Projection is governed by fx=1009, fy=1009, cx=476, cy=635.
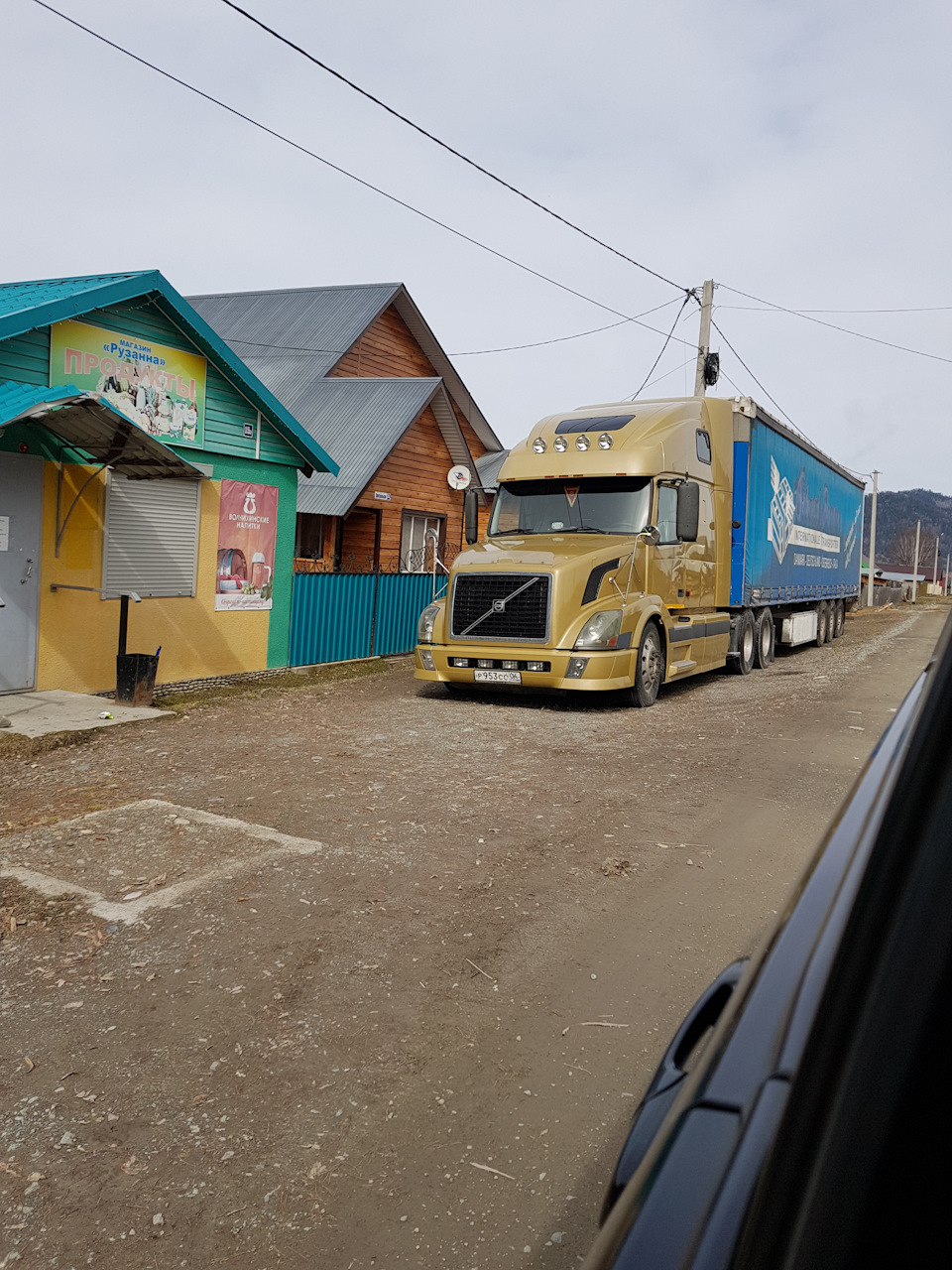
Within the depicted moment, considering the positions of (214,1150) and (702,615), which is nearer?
(214,1150)

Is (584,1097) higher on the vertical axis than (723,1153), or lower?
lower

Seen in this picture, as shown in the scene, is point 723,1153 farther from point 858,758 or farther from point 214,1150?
point 858,758

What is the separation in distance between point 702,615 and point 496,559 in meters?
3.72

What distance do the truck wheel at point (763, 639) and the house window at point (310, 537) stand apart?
9.71 metres

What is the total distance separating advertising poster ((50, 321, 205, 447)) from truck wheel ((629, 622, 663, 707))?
20.5 ft

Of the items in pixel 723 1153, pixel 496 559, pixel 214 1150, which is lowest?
pixel 214 1150

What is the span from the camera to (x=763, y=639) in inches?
696

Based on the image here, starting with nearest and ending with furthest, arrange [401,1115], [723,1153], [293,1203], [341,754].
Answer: [723,1153]
[293,1203]
[401,1115]
[341,754]

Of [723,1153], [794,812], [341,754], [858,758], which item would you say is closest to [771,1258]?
[723,1153]

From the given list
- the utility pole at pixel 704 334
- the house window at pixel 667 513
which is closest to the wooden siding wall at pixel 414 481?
the utility pole at pixel 704 334

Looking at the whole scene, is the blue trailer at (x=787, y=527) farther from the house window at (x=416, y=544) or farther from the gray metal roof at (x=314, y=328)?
the gray metal roof at (x=314, y=328)

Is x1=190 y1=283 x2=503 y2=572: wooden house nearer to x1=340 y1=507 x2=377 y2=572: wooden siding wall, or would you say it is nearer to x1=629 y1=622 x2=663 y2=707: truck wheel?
x1=340 y1=507 x2=377 y2=572: wooden siding wall

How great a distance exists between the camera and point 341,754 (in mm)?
8836

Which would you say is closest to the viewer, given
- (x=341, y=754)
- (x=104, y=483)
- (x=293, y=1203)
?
(x=293, y=1203)
